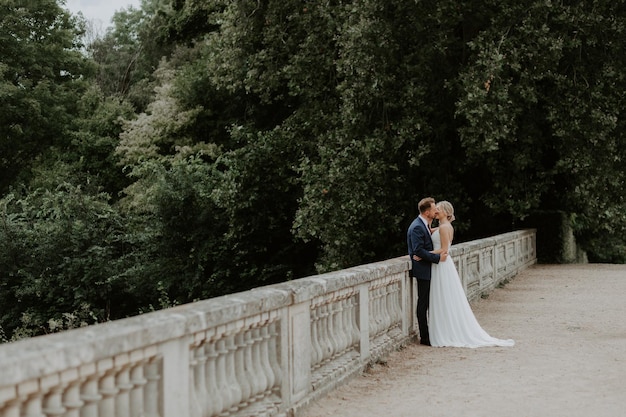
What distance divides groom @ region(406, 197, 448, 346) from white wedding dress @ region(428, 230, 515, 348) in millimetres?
93

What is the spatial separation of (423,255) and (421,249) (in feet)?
0.27

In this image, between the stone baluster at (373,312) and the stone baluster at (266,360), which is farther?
the stone baluster at (373,312)

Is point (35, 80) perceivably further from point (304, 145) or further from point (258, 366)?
point (258, 366)

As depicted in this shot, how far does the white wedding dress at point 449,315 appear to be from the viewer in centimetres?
1152

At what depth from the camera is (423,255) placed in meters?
11.4

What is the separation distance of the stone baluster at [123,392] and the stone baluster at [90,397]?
10.1 inches

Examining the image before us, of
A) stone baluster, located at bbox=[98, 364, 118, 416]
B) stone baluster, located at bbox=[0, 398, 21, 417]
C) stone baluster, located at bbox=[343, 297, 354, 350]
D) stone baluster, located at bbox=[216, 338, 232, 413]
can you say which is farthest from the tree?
stone baluster, located at bbox=[0, 398, 21, 417]

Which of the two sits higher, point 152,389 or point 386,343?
point 152,389

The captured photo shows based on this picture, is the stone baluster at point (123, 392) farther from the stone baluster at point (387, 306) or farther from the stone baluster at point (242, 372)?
the stone baluster at point (387, 306)

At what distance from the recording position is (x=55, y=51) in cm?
4122

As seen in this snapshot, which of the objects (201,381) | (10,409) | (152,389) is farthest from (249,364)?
(10,409)

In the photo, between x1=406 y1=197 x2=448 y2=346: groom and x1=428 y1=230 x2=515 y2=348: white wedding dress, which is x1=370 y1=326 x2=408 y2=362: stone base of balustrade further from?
x1=428 y1=230 x2=515 y2=348: white wedding dress

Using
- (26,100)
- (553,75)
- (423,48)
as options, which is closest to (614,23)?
(553,75)

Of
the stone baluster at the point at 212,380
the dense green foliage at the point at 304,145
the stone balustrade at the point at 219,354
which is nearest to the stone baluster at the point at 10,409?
the stone balustrade at the point at 219,354
